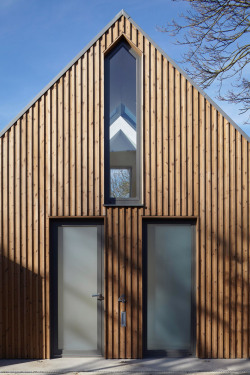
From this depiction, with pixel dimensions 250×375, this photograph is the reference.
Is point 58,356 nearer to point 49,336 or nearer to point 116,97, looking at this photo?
point 49,336

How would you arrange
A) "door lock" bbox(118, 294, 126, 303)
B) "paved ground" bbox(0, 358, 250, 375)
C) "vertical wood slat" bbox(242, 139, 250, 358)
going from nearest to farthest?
1. "paved ground" bbox(0, 358, 250, 375)
2. "door lock" bbox(118, 294, 126, 303)
3. "vertical wood slat" bbox(242, 139, 250, 358)

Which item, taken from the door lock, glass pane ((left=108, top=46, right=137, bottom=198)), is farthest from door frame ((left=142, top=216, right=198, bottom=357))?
glass pane ((left=108, top=46, right=137, bottom=198))

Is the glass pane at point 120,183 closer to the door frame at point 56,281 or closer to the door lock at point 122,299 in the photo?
the door frame at point 56,281

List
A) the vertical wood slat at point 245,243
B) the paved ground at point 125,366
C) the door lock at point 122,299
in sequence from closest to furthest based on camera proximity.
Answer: the paved ground at point 125,366
the door lock at point 122,299
the vertical wood slat at point 245,243

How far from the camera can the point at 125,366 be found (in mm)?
6258

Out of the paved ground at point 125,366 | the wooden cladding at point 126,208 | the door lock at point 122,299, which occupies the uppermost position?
the wooden cladding at point 126,208

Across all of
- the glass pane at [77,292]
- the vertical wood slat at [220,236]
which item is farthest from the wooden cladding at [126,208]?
the glass pane at [77,292]

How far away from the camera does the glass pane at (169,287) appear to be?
671cm

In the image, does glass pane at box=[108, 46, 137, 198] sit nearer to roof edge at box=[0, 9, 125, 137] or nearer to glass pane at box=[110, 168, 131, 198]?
glass pane at box=[110, 168, 131, 198]

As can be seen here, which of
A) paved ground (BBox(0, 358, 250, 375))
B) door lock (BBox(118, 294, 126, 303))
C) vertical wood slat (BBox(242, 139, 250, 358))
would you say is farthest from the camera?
vertical wood slat (BBox(242, 139, 250, 358))

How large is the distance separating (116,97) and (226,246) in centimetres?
310

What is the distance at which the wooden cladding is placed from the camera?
6.65 metres

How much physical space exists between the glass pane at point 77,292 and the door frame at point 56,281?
0.22 feet

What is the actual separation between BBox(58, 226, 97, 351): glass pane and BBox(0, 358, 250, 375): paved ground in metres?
0.34
